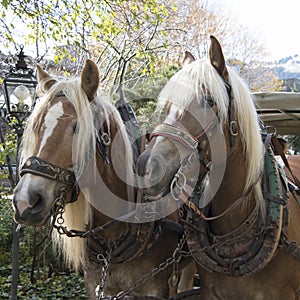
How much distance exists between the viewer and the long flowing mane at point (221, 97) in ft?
6.63

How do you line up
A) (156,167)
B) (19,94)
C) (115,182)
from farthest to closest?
(19,94)
(115,182)
(156,167)

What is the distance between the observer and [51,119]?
7.30ft

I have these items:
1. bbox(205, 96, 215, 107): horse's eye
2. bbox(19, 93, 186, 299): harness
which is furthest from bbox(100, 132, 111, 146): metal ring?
bbox(205, 96, 215, 107): horse's eye

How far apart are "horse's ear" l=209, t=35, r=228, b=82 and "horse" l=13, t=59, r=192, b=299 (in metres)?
0.65

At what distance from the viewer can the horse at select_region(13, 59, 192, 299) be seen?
7.02 feet

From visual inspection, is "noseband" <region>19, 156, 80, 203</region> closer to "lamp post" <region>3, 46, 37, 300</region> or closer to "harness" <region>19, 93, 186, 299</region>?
"harness" <region>19, 93, 186, 299</region>

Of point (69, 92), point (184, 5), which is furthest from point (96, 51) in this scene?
point (69, 92)

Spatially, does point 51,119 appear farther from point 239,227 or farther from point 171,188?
point 239,227

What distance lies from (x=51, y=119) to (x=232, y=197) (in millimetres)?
1009

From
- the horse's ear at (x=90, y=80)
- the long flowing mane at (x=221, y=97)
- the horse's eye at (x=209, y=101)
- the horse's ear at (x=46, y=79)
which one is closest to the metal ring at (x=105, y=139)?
the horse's ear at (x=90, y=80)

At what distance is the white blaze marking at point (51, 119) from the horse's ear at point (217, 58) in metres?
0.82

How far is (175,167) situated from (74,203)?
0.78 meters

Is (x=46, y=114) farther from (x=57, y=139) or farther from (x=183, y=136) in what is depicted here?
(x=183, y=136)

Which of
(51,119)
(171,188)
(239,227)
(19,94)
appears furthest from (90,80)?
(19,94)
